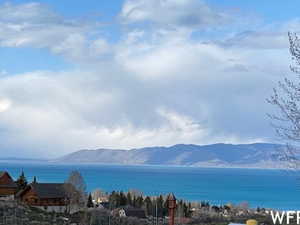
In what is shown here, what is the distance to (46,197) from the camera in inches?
1731

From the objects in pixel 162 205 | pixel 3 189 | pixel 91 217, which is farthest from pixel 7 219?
pixel 162 205

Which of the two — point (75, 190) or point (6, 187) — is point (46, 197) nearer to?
point (75, 190)

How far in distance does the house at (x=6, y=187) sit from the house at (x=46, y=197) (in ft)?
6.14

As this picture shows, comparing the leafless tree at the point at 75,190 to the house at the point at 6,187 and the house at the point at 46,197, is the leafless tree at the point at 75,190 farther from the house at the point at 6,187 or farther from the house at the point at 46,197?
Result: the house at the point at 6,187

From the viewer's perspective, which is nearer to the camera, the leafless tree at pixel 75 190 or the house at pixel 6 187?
the house at pixel 6 187

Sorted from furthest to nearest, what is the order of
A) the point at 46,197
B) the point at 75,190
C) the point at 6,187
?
1. the point at 75,190
2. the point at 46,197
3. the point at 6,187

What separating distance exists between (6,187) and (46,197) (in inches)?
141

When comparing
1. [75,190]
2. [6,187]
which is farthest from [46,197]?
[6,187]

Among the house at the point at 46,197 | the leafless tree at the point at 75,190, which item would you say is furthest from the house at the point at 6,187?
the leafless tree at the point at 75,190

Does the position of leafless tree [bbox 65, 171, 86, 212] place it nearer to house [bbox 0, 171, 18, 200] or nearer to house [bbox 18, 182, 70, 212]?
house [bbox 18, 182, 70, 212]

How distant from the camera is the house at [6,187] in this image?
138ft

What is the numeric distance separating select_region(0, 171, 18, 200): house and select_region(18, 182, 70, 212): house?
6.14 feet

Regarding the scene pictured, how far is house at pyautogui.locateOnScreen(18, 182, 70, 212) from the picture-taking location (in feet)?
144

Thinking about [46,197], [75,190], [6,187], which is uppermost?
[6,187]
